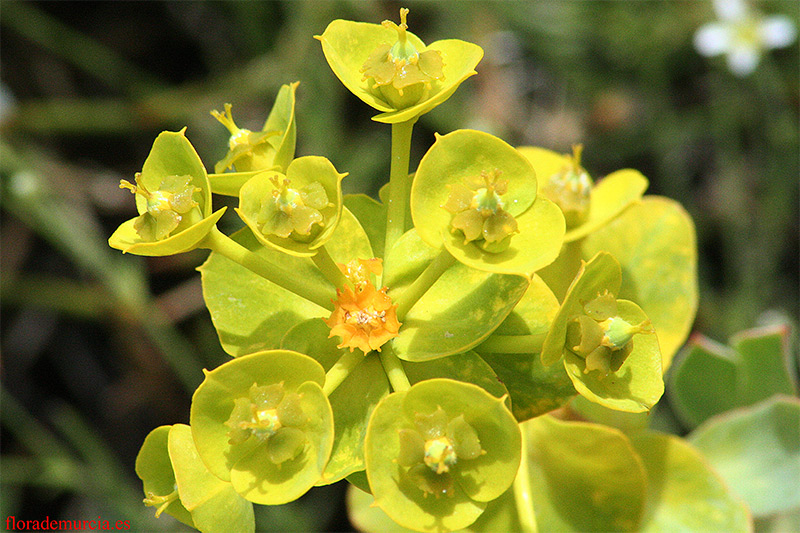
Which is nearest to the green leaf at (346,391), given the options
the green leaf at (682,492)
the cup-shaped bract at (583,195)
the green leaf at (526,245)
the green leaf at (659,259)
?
the green leaf at (526,245)

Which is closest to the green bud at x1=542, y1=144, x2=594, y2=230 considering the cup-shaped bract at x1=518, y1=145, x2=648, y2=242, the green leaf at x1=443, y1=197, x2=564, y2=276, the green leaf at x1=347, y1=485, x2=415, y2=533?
the cup-shaped bract at x1=518, y1=145, x2=648, y2=242

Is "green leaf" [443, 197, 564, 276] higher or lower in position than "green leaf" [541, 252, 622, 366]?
higher

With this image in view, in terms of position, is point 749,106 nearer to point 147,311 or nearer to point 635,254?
point 635,254

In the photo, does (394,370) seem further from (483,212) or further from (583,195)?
(583,195)

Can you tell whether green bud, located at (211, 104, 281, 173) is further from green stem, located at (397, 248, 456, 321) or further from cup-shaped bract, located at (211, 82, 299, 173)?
green stem, located at (397, 248, 456, 321)

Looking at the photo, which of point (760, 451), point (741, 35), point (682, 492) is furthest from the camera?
point (741, 35)

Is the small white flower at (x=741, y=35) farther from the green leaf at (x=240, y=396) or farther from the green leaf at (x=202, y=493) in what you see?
the green leaf at (x=202, y=493)

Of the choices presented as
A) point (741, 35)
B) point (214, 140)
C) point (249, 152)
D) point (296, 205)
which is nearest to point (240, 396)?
point (296, 205)
